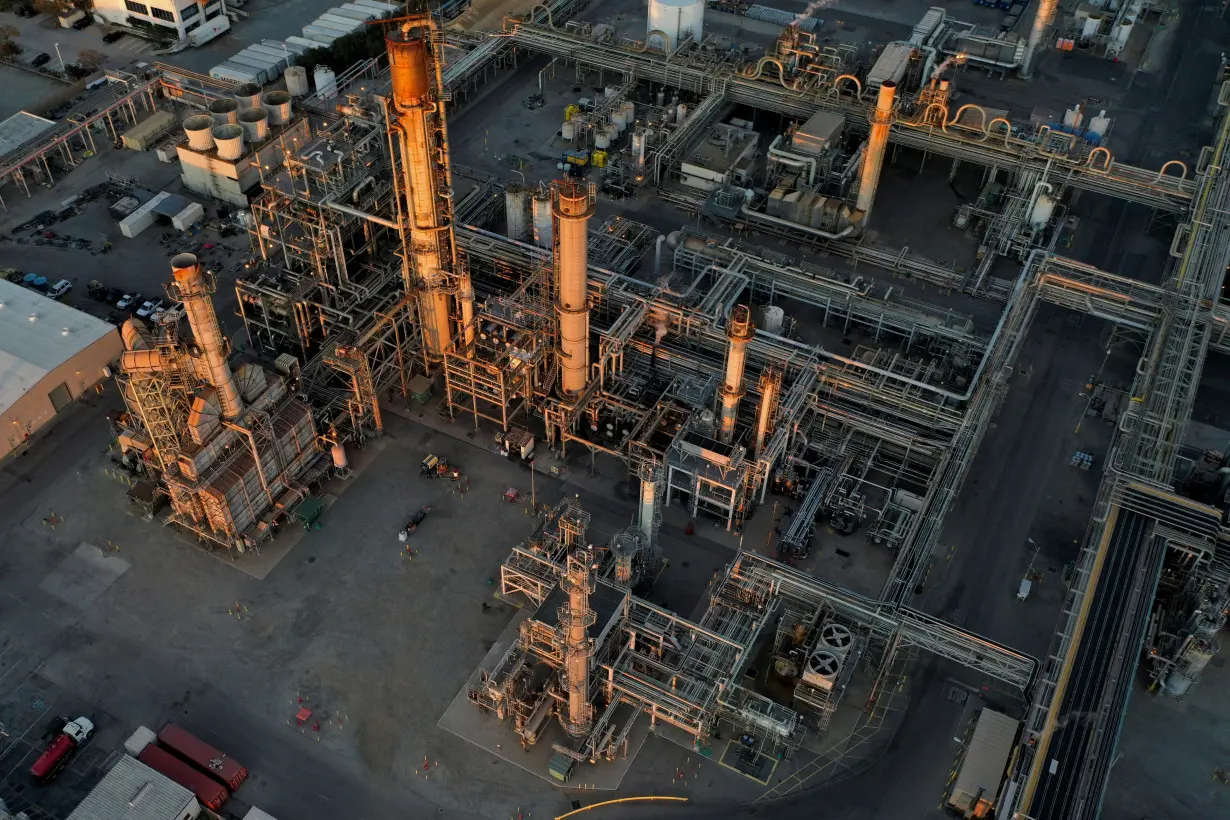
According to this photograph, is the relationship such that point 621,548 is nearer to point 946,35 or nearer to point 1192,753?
point 1192,753

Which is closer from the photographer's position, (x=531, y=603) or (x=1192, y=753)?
(x=1192, y=753)

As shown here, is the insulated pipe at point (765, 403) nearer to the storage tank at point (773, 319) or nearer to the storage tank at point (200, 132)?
the storage tank at point (773, 319)

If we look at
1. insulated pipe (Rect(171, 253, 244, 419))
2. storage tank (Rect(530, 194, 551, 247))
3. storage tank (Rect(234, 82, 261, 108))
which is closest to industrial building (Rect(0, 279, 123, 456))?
insulated pipe (Rect(171, 253, 244, 419))

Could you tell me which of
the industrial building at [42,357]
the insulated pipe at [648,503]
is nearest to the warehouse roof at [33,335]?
the industrial building at [42,357]

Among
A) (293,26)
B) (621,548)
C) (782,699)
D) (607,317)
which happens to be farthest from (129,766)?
(293,26)

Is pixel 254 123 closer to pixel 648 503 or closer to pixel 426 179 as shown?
pixel 426 179

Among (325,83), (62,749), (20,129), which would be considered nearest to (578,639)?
(62,749)
